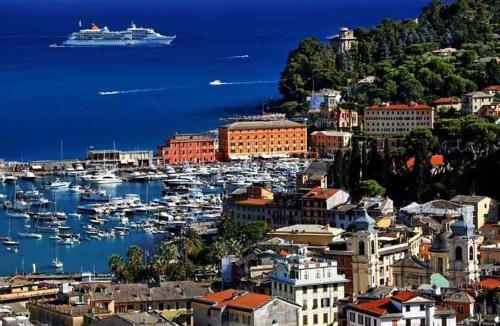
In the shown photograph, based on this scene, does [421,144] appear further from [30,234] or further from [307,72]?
[307,72]

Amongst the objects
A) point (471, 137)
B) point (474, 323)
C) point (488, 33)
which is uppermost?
point (488, 33)

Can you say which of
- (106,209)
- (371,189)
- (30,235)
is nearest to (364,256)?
(371,189)

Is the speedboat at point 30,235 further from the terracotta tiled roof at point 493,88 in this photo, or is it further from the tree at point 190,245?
the terracotta tiled roof at point 493,88

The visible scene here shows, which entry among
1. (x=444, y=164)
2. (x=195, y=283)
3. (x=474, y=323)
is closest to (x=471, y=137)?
(x=444, y=164)

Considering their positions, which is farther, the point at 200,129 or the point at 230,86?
the point at 230,86

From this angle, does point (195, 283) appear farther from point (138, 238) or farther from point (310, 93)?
point (310, 93)
